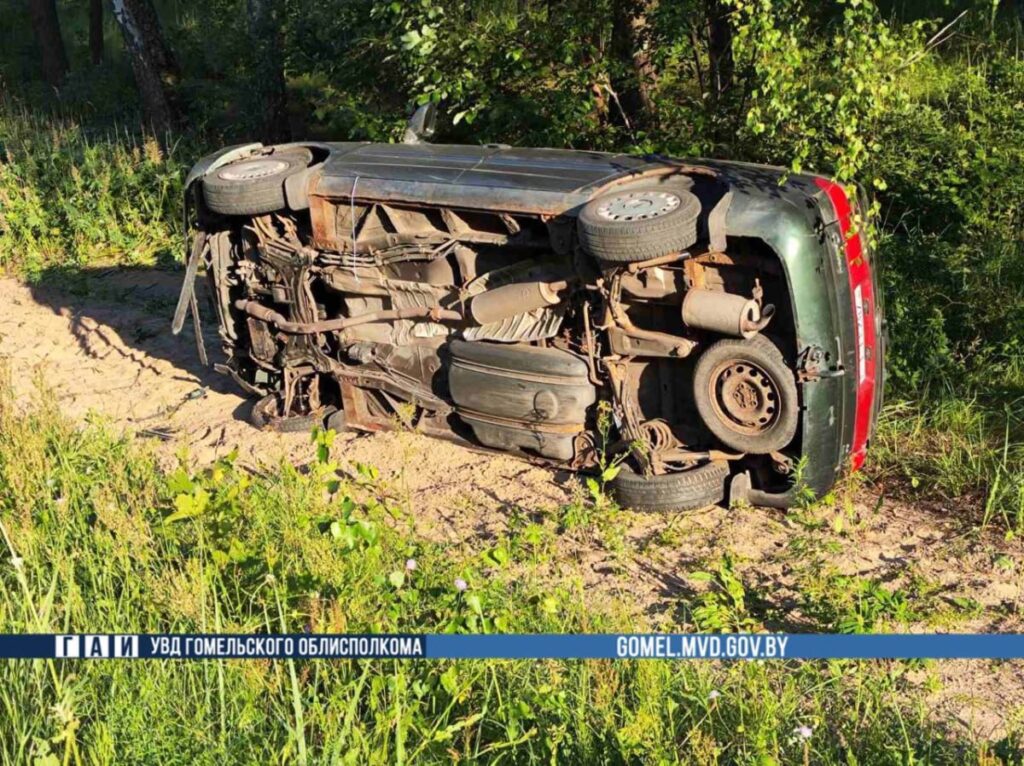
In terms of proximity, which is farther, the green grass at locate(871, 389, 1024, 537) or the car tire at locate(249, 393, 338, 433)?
the car tire at locate(249, 393, 338, 433)

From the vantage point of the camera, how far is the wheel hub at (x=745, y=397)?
20.2 feet

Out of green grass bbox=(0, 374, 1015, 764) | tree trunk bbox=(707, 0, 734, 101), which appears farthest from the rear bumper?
tree trunk bbox=(707, 0, 734, 101)

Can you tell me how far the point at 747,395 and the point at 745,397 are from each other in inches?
0.7

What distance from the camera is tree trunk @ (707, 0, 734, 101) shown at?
936 cm

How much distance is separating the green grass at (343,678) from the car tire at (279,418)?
202 cm

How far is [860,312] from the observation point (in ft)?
20.8

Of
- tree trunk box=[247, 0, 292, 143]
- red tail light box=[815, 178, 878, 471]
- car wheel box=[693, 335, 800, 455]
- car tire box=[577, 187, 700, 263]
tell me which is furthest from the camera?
tree trunk box=[247, 0, 292, 143]

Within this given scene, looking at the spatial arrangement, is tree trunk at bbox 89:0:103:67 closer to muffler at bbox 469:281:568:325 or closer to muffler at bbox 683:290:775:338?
muffler at bbox 469:281:568:325

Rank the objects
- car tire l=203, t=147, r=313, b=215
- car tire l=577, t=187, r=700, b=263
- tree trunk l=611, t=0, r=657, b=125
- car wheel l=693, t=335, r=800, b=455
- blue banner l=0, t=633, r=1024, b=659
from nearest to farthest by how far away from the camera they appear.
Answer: blue banner l=0, t=633, r=1024, b=659 → car tire l=577, t=187, r=700, b=263 → car wheel l=693, t=335, r=800, b=455 → car tire l=203, t=147, r=313, b=215 → tree trunk l=611, t=0, r=657, b=125

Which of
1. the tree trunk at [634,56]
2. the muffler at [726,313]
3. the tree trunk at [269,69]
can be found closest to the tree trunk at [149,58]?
the tree trunk at [269,69]

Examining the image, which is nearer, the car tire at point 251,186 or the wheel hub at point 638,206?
the wheel hub at point 638,206

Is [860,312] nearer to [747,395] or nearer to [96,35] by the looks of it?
[747,395]

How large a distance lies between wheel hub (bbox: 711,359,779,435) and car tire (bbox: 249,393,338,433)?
8.67ft

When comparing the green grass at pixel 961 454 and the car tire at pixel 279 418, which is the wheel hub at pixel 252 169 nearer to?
the car tire at pixel 279 418
